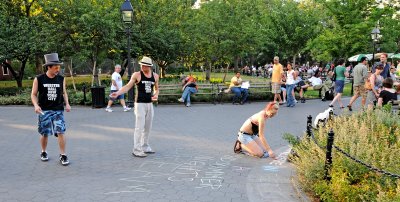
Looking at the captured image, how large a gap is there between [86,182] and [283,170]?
10.3 feet

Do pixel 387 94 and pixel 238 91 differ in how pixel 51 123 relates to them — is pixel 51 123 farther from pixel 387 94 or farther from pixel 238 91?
pixel 238 91

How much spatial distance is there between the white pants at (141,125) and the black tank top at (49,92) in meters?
1.41

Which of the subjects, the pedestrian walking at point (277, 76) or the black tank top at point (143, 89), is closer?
the black tank top at point (143, 89)

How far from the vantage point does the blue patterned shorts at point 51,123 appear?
6652mm

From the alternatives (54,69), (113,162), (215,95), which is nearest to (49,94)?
(54,69)

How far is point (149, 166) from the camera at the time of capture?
679 centimetres

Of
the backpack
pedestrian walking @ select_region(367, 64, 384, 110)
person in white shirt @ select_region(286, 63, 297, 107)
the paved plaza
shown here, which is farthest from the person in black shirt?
the backpack

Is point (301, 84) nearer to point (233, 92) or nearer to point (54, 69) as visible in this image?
point (233, 92)

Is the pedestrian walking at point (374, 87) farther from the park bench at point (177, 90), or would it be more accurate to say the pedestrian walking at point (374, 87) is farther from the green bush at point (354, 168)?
the park bench at point (177, 90)

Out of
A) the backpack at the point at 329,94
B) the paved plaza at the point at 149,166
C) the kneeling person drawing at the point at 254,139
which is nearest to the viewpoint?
the paved plaza at the point at 149,166

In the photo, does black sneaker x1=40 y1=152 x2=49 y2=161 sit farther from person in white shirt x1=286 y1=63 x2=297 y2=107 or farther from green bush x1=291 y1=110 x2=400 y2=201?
person in white shirt x1=286 y1=63 x2=297 y2=107

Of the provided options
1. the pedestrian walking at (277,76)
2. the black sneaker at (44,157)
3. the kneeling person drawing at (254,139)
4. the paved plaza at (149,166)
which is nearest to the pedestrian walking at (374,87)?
the paved plaza at (149,166)

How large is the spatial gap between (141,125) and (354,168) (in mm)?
3943

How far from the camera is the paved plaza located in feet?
17.8
